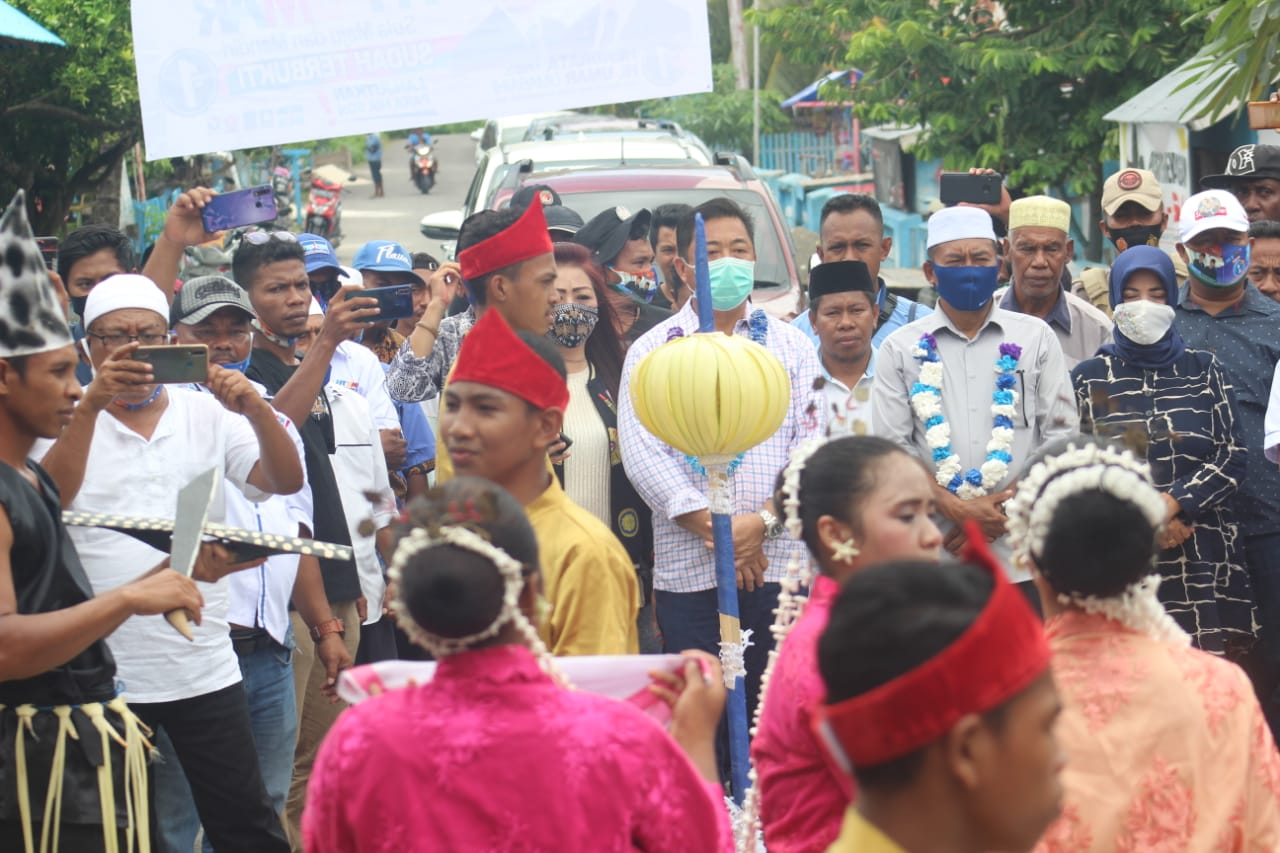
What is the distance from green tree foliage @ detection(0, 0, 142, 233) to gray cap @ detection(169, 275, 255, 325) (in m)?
6.52

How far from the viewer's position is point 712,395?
13.6ft

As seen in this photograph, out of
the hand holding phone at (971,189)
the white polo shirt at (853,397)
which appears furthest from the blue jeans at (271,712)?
the hand holding phone at (971,189)

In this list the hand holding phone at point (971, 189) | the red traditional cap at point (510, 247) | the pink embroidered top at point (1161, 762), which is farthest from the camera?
the hand holding phone at point (971, 189)

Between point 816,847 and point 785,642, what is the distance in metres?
0.40

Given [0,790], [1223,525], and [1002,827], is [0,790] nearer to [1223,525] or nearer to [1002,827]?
[1002,827]

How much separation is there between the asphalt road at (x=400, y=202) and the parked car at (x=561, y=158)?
24.5 ft

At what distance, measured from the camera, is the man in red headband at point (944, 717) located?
6.29ft

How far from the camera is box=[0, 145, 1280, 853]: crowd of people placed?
247 cm

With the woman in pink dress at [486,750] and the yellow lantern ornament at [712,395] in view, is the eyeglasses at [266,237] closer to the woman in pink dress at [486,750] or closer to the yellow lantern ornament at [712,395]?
the yellow lantern ornament at [712,395]

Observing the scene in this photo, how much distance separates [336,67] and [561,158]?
13.7 feet

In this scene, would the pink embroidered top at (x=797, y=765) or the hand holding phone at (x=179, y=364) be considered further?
the hand holding phone at (x=179, y=364)

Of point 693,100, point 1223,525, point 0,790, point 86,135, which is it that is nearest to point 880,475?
point 0,790

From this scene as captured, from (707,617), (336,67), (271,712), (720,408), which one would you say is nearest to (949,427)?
(707,617)

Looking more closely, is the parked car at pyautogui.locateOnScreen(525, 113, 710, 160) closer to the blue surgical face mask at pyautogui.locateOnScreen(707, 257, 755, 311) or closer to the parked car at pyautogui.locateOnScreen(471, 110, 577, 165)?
the parked car at pyautogui.locateOnScreen(471, 110, 577, 165)
